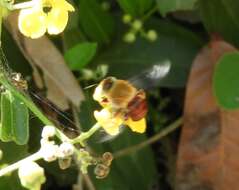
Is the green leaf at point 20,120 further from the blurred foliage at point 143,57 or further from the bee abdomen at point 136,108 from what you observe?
the blurred foliage at point 143,57

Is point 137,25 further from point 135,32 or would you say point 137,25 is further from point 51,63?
point 51,63

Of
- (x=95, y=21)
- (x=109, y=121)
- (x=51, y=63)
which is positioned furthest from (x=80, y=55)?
(x=109, y=121)

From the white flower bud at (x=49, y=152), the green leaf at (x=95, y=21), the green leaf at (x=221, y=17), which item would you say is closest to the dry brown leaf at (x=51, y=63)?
the green leaf at (x=95, y=21)

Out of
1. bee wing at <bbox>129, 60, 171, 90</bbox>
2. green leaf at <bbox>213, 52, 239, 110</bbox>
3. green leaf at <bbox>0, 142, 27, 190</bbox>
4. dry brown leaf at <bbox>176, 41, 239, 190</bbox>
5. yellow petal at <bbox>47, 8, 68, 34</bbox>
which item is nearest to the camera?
yellow petal at <bbox>47, 8, 68, 34</bbox>

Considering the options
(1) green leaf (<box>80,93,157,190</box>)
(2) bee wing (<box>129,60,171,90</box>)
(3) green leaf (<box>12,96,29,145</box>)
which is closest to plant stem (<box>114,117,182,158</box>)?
(1) green leaf (<box>80,93,157,190</box>)

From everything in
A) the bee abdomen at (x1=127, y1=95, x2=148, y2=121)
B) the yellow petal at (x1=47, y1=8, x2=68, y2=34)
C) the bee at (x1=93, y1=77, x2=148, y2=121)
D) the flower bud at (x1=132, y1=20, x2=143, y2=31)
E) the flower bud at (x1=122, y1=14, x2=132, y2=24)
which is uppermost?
the yellow petal at (x1=47, y1=8, x2=68, y2=34)

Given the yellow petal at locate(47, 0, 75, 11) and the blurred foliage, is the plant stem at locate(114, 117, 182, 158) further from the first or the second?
the yellow petal at locate(47, 0, 75, 11)
